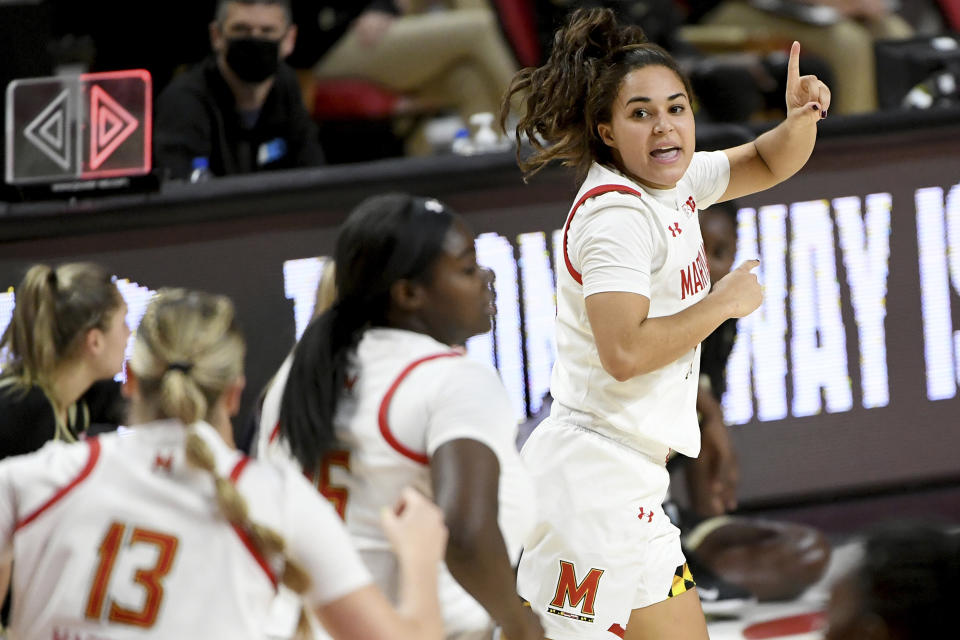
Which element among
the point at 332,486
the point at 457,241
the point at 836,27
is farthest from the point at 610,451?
the point at 836,27

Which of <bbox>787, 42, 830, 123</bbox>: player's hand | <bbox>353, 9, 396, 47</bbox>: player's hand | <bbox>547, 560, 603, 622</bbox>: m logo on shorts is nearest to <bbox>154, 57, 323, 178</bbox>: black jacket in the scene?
<bbox>353, 9, 396, 47</bbox>: player's hand

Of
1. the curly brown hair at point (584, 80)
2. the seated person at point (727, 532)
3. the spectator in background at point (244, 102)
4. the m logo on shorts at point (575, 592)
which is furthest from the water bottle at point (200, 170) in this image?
the m logo on shorts at point (575, 592)

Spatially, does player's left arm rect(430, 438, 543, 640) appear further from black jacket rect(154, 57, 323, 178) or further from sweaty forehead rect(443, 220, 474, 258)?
black jacket rect(154, 57, 323, 178)

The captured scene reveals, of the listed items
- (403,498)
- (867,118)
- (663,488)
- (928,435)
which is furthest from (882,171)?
(403,498)

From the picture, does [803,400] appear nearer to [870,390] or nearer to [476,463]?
[870,390]

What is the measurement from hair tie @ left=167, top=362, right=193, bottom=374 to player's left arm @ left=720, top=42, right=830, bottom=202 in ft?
4.99

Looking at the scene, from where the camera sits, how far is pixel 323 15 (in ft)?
21.0

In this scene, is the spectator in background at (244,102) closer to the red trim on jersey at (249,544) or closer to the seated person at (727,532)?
the seated person at (727,532)

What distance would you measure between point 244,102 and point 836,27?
9.18ft

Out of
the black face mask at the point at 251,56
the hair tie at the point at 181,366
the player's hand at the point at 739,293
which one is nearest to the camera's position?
the hair tie at the point at 181,366

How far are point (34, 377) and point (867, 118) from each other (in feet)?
9.19

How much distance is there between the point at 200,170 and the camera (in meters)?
4.76

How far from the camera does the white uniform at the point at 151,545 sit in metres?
2.04

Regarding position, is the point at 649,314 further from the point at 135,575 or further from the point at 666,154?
the point at 135,575
